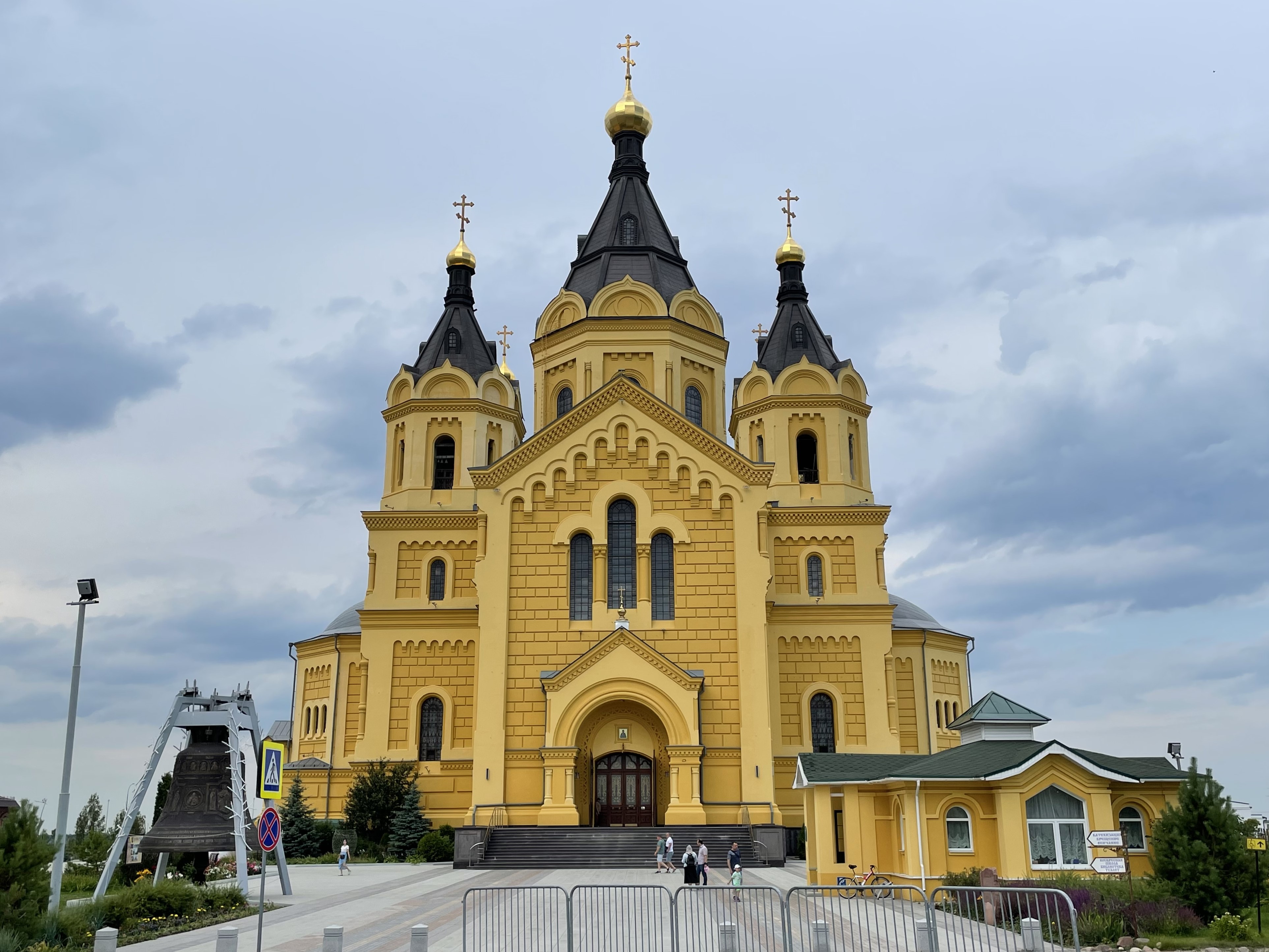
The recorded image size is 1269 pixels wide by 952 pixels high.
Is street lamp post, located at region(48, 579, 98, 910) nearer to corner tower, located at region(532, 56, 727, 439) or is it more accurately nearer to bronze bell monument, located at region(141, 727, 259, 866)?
bronze bell monument, located at region(141, 727, 259, 866)

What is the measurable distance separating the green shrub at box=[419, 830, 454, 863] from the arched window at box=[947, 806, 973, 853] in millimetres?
16748

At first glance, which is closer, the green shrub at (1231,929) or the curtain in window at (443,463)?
the green shrub at (1231,929)

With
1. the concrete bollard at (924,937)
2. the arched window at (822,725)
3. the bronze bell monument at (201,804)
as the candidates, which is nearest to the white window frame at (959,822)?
the concrete bollard at (924,937)

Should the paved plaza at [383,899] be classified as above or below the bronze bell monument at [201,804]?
below

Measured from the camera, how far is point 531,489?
35344 mm

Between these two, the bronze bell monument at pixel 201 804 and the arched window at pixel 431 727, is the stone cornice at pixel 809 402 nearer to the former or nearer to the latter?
the arched window at pixel 431 727

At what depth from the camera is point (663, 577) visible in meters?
34.7

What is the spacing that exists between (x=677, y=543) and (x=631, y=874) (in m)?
11.2

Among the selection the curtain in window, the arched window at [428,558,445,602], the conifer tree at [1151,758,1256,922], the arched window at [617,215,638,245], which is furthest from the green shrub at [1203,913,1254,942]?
the arched window at [617,215,638,245]

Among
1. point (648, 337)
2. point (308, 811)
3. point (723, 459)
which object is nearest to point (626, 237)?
point (648, 337)

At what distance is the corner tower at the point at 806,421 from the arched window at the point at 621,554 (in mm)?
7013

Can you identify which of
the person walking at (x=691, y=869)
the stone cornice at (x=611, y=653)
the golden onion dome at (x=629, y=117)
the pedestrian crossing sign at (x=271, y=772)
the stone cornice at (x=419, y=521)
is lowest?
the person walking at (x=691, y=869)

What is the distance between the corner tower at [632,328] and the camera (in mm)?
39938

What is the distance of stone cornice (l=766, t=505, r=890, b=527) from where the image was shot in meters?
39.2
